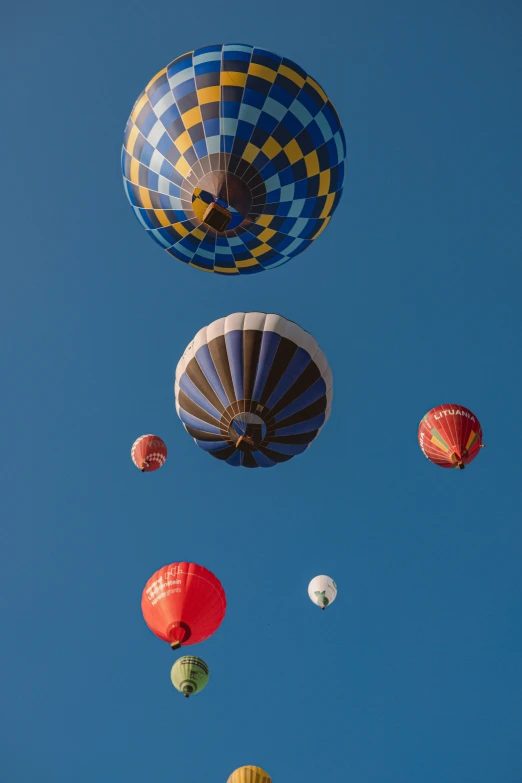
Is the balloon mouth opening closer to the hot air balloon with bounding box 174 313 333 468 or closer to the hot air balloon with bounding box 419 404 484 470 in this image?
the hot air balloon with bounding box 174 313 333 468

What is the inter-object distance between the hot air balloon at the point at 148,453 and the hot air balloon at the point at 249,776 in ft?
17.3

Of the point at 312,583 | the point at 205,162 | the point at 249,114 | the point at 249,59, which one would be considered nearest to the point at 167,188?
the point at 205,162

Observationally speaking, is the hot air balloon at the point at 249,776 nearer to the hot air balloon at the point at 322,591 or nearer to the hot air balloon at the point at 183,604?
the hot air balloon at the point at 183,604

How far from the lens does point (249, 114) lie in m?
8.56

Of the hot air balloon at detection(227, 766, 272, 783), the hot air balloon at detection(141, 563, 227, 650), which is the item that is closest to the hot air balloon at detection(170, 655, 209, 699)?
the hot air balloon at detection(141, 563, 227, 650)

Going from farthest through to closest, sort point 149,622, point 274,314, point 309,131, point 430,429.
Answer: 1. point 430,429
2. point 274,314
3. point 309,131
4. point 149,622

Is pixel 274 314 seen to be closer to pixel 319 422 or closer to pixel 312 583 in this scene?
pixel 319 422

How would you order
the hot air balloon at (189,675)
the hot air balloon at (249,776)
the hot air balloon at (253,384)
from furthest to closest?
the hot air balloon at (253,384)
the hot air balloon at (249,776)
the hot air balloon at (189,675)

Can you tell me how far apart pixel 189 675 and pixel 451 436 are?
5.70m

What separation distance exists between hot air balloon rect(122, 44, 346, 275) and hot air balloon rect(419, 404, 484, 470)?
4.21 metres

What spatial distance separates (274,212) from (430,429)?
466 cm

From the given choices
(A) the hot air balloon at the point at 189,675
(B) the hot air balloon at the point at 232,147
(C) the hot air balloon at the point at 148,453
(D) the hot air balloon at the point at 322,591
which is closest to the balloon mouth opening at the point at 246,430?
(C) the hot air balloon at the point at 148,453

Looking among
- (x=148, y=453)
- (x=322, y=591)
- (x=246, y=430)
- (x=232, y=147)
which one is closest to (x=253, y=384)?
(x=246, y=430)

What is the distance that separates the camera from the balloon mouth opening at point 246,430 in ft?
29.8
